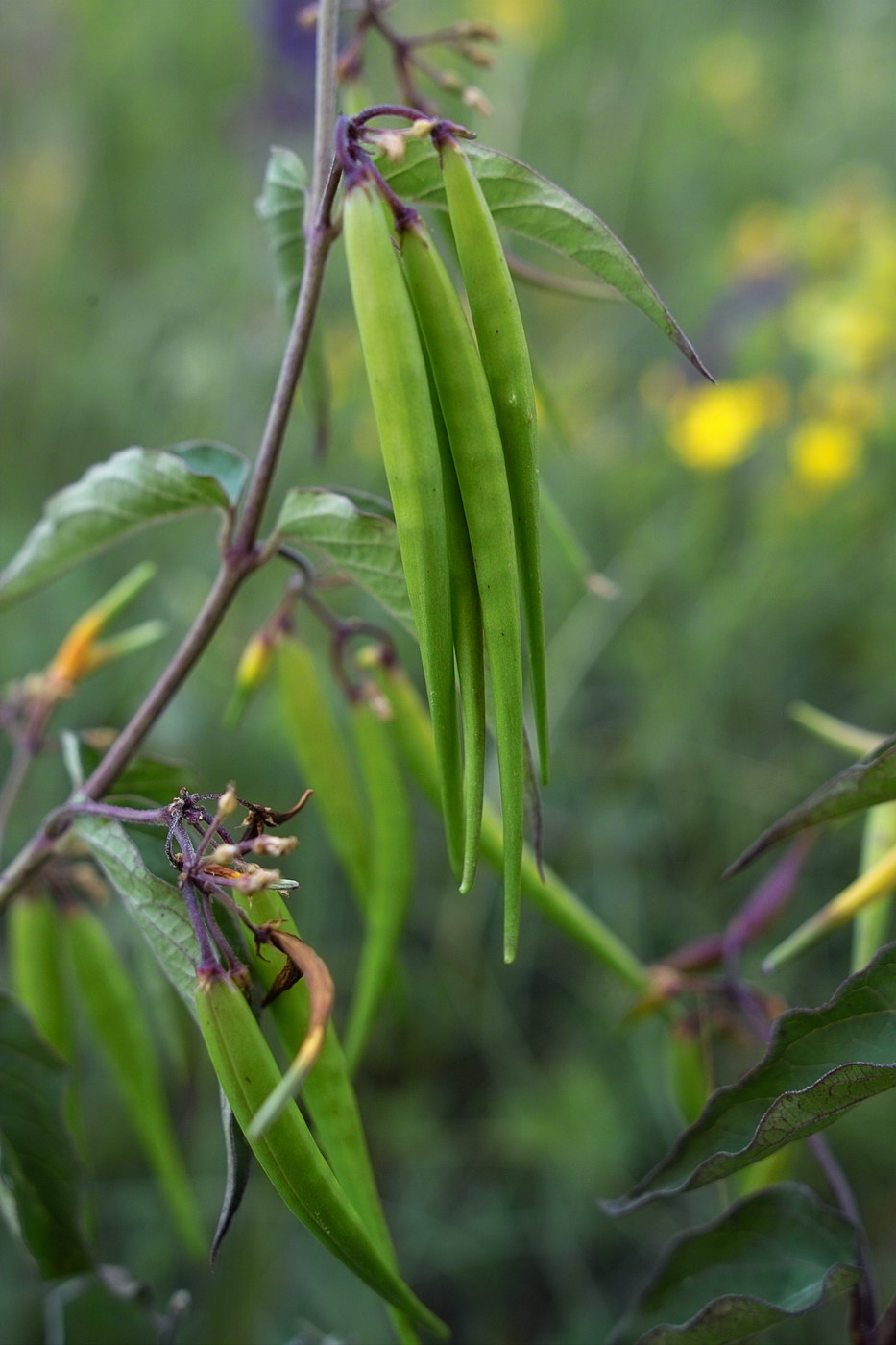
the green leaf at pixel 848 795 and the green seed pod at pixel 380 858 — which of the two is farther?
the green seed pod at pixel 380 858

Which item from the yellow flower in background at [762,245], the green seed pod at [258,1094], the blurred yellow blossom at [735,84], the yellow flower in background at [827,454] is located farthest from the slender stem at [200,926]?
the blurred yellow blossom at [735,84]

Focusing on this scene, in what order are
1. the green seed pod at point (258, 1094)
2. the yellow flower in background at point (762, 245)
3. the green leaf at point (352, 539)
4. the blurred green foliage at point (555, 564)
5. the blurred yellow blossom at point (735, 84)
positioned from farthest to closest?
the blurred yellow blossom at point (735, 84)
the yellow flower in background at point (762, 245)
the blurred green foliage at point (555, 564)
the green leaf at point (352, 539)
the green seed pod at point (258, 1094)

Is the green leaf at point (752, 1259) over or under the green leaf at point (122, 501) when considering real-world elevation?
under

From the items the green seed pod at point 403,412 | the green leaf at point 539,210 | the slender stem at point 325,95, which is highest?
the slender stem at point 325,95

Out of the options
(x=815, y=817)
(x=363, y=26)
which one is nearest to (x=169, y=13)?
(x=363, y=26)

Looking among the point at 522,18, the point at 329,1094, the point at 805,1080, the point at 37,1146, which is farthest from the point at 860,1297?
the point at 522,18

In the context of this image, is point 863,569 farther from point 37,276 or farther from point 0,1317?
point 37,276

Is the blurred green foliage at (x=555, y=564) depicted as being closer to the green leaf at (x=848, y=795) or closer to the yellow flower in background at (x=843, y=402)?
the yellow flower in background at (x=843, y=402)
